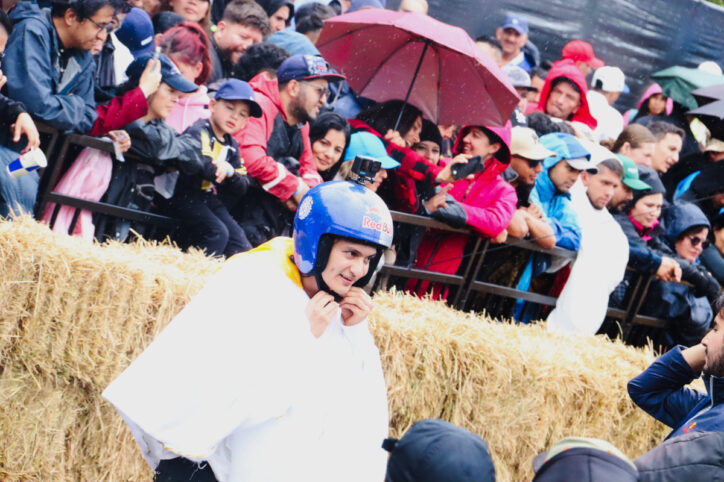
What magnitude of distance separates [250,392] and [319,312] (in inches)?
17.7

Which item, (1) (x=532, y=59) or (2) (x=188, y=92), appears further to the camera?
(1) (x=532, y=59)

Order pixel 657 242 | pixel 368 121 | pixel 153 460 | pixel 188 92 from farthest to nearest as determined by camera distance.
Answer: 1. pixel 657 242
2. pixel 368 121
3. pixel 188 92
4. pixel 153 460

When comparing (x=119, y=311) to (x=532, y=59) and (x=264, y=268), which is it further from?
(x=532, y=59)

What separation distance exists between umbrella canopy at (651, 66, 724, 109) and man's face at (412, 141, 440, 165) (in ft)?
17.8

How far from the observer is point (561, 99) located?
10109mm

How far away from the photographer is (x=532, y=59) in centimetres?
1190

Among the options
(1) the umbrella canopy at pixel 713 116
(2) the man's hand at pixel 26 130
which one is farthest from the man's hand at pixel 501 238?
(2) the man's hand at pixel 26 130

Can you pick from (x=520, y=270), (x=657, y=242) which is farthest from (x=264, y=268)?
(x=657, y=242)

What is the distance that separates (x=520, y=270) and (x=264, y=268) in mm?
4626

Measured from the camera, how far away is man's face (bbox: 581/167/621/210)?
872 centimetres

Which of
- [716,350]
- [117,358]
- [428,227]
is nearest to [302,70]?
[428,227]

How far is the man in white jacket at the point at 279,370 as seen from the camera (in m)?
3.57

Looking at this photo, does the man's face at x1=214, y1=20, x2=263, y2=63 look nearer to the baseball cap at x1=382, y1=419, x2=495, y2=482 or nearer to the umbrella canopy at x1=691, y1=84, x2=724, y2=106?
the umbrella canopy at x1=691, y1=84, x2=724, y2=106

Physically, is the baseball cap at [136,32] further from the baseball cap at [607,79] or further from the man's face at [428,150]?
the baseball cap at [607,79]
